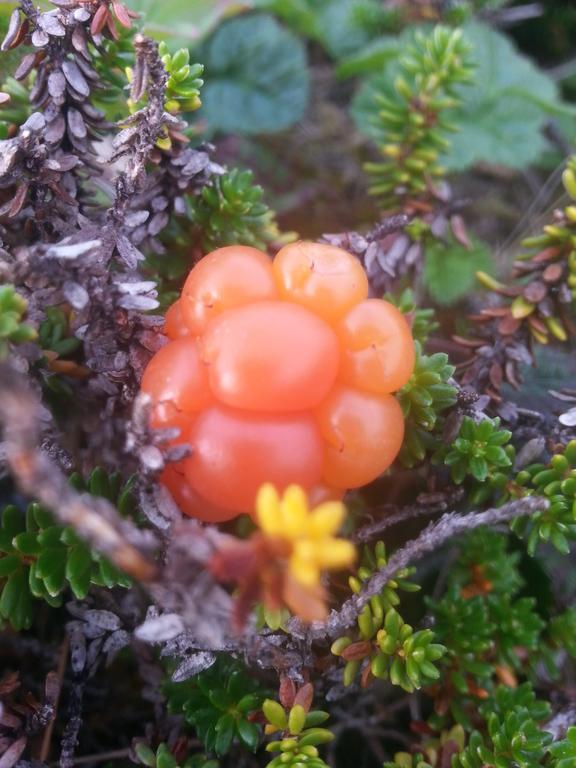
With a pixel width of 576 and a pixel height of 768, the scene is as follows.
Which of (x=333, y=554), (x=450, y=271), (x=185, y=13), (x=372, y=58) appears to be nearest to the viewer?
(x=333, y=554)

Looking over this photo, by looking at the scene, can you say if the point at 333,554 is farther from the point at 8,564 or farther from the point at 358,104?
the point at 358,104

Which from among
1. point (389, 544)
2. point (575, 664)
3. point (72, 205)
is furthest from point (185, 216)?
point (575, 664)

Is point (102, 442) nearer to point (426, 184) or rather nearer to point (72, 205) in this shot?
point (72, 205)

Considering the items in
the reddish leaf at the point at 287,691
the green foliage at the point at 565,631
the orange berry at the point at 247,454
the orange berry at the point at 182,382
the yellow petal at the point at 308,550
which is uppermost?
the yellow petal at the point at 308,550

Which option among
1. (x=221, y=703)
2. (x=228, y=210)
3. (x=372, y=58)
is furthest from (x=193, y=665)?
Result: (x=372, y=58)

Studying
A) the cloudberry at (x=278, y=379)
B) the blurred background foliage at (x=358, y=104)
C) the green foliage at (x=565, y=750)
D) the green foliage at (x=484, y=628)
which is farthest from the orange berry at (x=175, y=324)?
the blurred background foliage at (x=358, y=104)

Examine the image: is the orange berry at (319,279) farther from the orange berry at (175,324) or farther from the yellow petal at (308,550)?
the yellow petal at (308,550)
